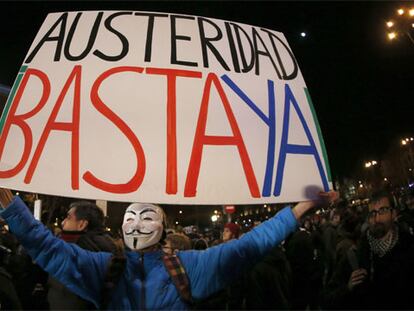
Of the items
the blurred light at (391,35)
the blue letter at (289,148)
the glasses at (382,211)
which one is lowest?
the glasses at (382,211)

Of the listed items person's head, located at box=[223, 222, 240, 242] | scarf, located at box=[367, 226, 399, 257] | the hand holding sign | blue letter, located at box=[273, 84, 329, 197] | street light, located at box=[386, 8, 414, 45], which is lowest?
scarf, located at box=[367, 226, 399, 257]

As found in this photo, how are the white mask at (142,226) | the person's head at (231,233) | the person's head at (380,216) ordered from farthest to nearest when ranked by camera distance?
the person's head at (231,233) → the person's head at (380,216) → the white mask at (142,226)

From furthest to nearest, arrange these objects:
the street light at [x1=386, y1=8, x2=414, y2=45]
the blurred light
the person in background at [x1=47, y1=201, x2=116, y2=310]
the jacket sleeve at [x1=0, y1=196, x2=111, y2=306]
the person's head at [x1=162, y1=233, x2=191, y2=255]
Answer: the blurred light, the street light at [x1=386, y1=8, x2=414, y2=45], the person's head at [x1=162, y1=233, x2=191, y2=255], the person in background at [x1=47, y1=201, x2=116, y2=310], the jacket sleeve at [x1=0, y1=196, x2=111, y2=306]

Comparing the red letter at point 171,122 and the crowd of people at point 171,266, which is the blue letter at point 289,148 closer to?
the crowd of people at point 171,266

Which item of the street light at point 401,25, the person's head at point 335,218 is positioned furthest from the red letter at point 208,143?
the street light at point 401,25

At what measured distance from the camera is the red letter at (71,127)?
1.77 m

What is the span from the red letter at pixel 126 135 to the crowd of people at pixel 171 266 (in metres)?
0.18

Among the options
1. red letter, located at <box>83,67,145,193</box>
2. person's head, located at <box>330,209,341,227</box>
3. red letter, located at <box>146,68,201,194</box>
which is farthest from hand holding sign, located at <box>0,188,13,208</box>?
person's head, located at <box>330,209,341,227</box>

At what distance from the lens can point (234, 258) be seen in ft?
5.99

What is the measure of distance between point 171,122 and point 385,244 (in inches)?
86.1

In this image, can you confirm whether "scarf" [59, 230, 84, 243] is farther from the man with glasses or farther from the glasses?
the glasses

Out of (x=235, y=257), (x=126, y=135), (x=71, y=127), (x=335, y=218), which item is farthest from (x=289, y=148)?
(x=335, y=218)

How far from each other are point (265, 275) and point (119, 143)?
282cm

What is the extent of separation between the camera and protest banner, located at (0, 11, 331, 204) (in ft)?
5.88
